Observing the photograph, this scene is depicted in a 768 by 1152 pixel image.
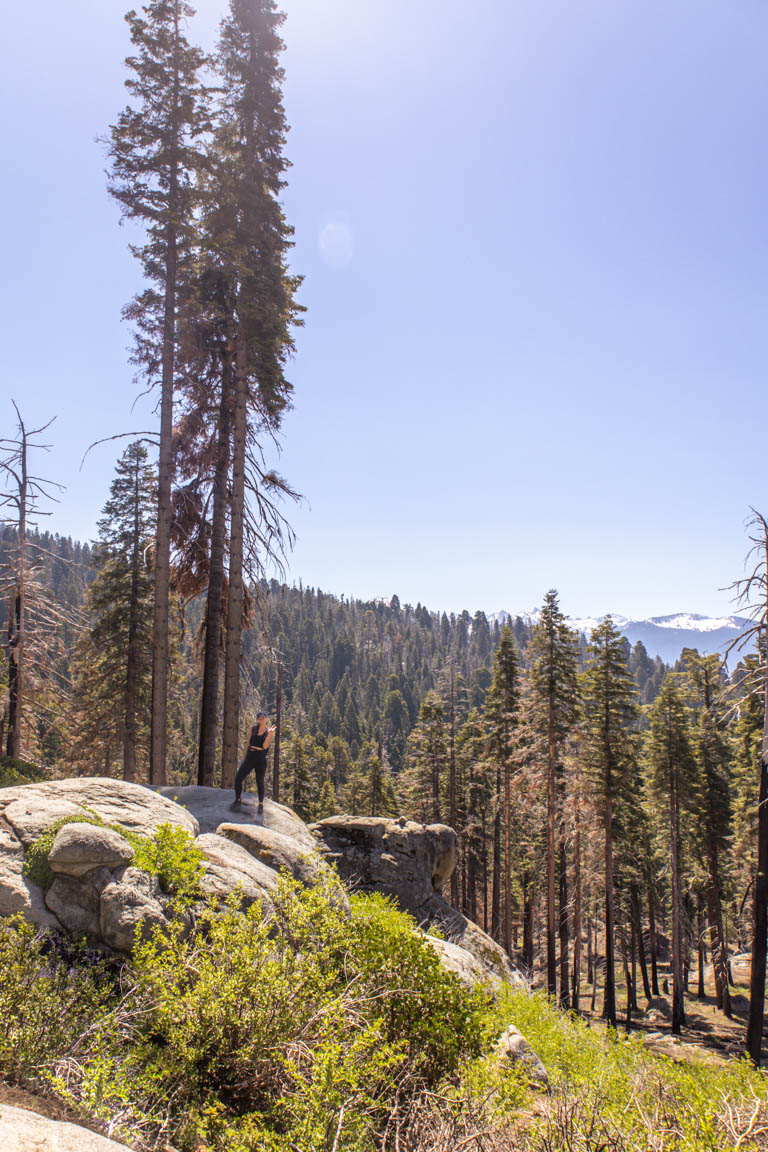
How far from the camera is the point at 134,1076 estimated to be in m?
3.64

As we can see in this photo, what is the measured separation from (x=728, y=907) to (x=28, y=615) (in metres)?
38.2

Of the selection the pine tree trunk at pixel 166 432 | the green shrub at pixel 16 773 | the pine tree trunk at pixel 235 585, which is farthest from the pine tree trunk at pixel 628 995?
the green shrub at pixel 16 773

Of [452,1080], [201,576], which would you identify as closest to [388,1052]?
[452,1080]

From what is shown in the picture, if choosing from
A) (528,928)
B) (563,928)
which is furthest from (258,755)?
(528,928)

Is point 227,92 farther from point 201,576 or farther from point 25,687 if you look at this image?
point 25,687

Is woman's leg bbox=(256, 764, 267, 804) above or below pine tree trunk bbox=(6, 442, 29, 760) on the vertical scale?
below

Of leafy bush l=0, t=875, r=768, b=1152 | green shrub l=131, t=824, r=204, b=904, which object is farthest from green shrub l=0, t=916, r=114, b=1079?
green shrub l=131, t=824, r=204, b=904

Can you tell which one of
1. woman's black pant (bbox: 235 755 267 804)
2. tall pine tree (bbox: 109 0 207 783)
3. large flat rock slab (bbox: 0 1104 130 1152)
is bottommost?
large flat rock slab (bbox: 0 1104 130 1152)

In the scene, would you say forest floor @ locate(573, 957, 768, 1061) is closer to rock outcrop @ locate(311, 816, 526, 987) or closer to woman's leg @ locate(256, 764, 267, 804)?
rock outcrop @ locate(311, 816, 526, 987)

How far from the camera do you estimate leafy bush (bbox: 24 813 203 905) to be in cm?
503

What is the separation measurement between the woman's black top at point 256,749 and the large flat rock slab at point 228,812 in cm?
84

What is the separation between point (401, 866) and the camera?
15297 millimetres

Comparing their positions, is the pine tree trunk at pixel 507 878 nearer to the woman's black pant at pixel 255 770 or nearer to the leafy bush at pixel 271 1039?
the woman's black pant at pixel 255 770

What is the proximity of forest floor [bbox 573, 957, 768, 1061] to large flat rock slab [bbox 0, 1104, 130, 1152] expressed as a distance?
19.8 m
